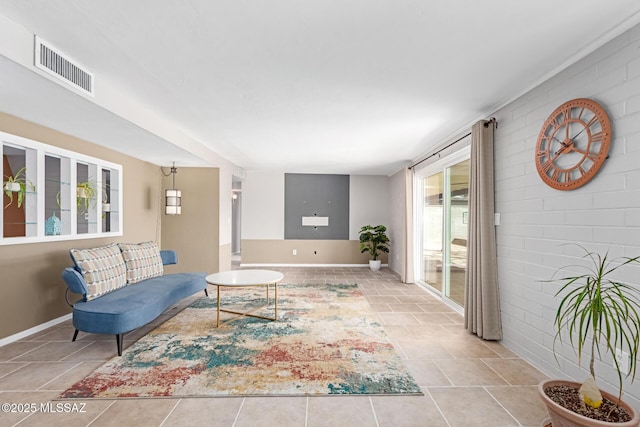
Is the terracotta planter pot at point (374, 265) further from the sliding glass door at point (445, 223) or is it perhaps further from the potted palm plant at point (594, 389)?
the potted palm plant at point (594, 389)

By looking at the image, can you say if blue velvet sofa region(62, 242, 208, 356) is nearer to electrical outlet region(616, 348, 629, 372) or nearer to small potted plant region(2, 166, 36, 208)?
small potted plant region(2, 166, 36, 208)

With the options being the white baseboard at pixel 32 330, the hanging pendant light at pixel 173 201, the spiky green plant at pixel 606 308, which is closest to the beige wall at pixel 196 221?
the hanging pendant light at pixel 173 201

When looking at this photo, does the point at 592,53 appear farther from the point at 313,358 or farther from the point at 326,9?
the point at 313,358

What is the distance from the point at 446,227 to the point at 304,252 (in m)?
4.13

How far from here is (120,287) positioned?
370 centimetres

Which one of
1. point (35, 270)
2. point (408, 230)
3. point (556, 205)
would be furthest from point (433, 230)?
point (35, 270)

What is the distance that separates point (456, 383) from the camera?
7.96ft

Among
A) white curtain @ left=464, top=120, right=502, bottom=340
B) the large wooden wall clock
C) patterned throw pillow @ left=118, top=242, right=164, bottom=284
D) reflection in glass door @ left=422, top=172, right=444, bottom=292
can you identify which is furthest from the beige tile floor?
reflection in glass door @ left=422, top=172, right=444, bottom=292

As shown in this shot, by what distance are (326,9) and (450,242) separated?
389cm

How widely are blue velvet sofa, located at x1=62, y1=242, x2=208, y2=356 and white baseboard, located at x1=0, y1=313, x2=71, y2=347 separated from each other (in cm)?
48

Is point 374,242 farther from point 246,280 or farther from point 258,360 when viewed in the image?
point 258,360

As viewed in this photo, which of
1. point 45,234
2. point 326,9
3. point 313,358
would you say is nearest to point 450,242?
point 313,358

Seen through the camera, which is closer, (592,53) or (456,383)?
(592,53)

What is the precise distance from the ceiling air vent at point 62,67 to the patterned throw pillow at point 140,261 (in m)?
2.28
